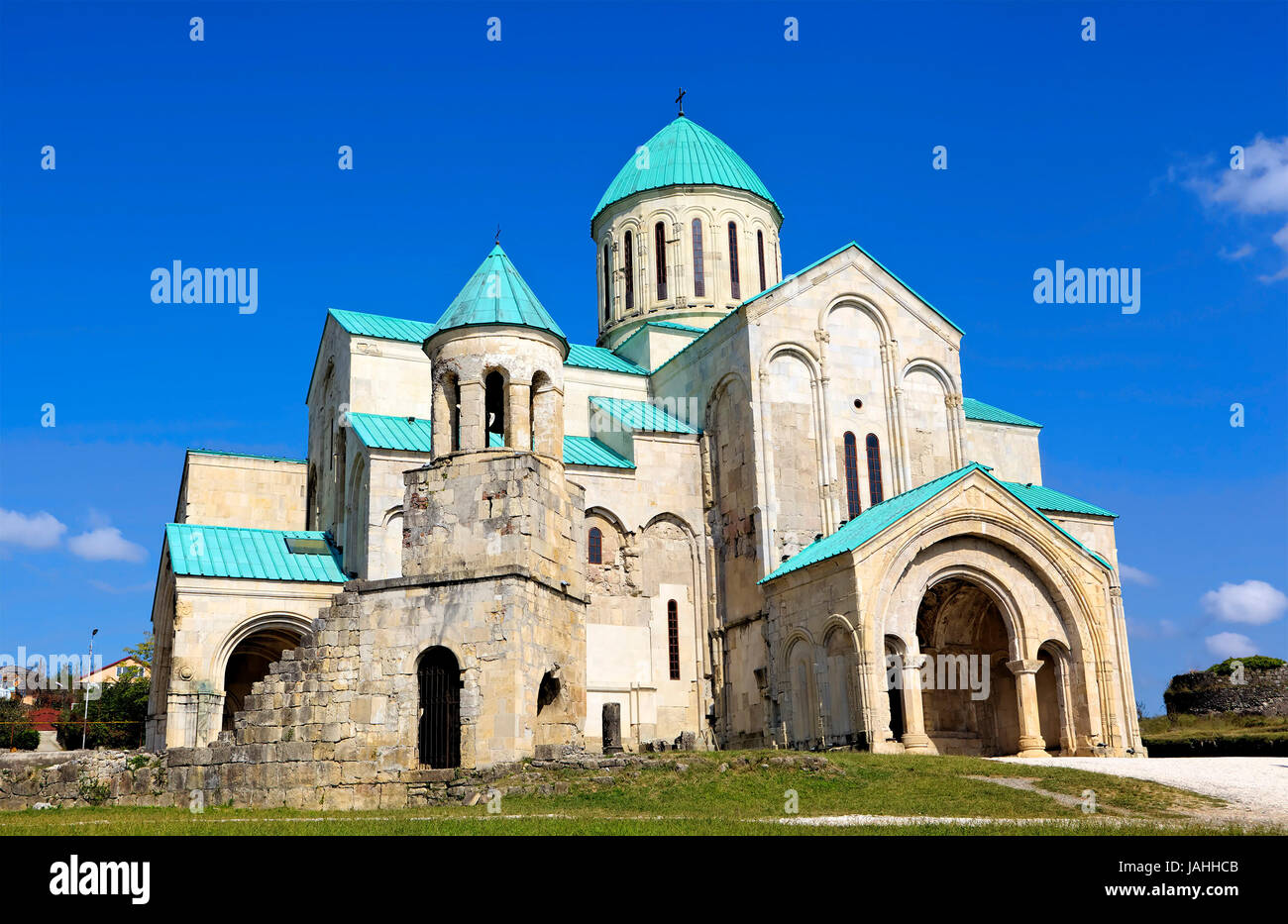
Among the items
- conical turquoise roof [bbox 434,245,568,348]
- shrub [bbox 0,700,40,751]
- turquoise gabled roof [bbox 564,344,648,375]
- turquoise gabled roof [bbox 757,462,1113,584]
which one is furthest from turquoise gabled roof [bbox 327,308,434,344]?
shrub [bbox 0,700,40,751]

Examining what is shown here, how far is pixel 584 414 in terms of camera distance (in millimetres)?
31125

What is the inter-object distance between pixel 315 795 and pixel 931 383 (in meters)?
19.2

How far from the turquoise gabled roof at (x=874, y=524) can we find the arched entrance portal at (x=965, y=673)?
250cm

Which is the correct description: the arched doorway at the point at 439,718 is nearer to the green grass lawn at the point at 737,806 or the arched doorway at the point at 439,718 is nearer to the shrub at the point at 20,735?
the green grass lawn at the point at 737,806

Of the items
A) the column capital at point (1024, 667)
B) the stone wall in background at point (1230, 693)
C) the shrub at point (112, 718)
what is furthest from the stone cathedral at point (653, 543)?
the shrub at point (112, 718)

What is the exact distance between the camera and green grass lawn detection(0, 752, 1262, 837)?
1179 centimetres

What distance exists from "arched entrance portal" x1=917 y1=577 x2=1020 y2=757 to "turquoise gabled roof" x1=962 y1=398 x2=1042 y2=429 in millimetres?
7640

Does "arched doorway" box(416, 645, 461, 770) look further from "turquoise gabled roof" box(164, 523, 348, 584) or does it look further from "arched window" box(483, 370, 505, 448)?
"turquoise gabled roof" box(164, 523, 348, 584)

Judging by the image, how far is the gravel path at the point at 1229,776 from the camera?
15312mm

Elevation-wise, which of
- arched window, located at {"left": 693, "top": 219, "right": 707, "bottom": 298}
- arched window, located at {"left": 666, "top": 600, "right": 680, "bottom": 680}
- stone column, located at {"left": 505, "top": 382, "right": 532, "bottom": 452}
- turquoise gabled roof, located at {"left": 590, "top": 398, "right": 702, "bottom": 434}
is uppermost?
arched window, located at {"left": 693, "top": 219, "right": 707, "bottom": 298}

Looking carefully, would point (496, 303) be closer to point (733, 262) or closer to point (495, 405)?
point (495, 405)

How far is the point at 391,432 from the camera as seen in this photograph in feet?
88.2

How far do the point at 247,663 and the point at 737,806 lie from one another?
1943cm

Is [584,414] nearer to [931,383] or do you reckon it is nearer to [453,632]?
[931,383]
